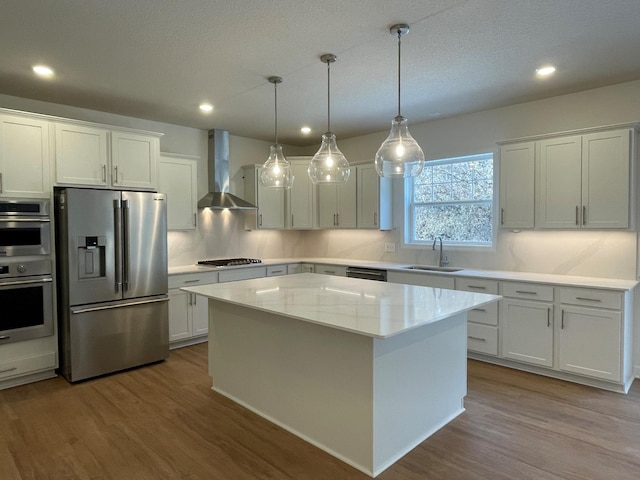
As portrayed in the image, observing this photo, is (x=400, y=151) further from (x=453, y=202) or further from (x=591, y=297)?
(x=453, y=202)

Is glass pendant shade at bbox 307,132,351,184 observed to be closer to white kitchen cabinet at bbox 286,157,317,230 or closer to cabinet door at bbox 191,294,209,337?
cabinet door at bbox 191,294,209,337

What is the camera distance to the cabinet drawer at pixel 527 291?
11.6ft

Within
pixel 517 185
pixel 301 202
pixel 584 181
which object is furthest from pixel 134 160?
pixel 584 181

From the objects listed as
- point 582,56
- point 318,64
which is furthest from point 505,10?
point 318,64

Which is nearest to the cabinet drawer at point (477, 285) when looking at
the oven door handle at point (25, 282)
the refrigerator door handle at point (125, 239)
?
the refrigerator door handle at point (125, 239)

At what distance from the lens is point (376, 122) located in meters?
4.89

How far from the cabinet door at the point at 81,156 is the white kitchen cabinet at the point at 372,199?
2.91 meters

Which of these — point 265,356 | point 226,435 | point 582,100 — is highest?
point 582,100

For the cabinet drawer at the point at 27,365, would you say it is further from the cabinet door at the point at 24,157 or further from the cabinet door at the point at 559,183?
the cabinet door at the point at 559,183

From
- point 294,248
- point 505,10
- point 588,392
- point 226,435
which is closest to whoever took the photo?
point 505,10

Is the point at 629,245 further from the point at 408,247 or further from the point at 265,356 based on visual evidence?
the point at 265,356

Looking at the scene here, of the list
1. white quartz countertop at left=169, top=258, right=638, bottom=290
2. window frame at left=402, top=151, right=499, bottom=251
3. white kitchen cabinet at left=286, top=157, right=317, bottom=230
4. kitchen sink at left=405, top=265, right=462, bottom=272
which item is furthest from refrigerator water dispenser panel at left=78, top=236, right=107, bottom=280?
window frame at left=402, top=151, right=499, bottom=251

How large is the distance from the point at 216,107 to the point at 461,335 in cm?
322

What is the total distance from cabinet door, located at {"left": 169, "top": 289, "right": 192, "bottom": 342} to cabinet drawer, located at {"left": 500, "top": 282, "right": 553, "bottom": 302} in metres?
3.32
